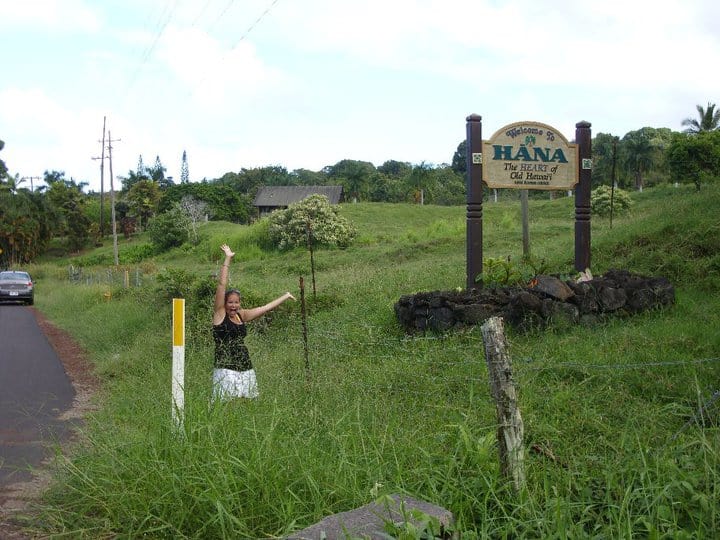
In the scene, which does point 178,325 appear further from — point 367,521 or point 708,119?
point 708,119

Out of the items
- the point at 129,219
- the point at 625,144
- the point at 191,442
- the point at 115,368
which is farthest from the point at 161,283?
the point at 129,219

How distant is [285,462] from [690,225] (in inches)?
445

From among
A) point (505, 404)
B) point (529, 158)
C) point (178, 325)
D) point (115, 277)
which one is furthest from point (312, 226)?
point (505, 404)

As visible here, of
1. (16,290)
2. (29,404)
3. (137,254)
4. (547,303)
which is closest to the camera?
(547,303)

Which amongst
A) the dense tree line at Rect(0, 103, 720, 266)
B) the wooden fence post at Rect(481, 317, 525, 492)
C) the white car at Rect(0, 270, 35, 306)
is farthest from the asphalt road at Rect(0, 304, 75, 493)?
the dense tree line at Rect(0, 103, 720, 266)

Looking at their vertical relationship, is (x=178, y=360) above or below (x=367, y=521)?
above

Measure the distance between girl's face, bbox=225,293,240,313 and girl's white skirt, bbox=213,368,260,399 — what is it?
648 millimetres

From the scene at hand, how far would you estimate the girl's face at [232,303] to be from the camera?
7.37m

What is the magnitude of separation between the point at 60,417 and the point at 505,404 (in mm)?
6443

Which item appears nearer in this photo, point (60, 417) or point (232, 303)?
point (232, 303)

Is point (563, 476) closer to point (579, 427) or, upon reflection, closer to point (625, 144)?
point (579, 427)

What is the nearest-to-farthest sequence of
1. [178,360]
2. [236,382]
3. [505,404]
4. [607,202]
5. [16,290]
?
[505,404] < [178,360] < [236,382] < [16,290] < [607,202]

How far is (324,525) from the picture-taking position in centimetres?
384

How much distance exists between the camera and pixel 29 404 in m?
9.79
